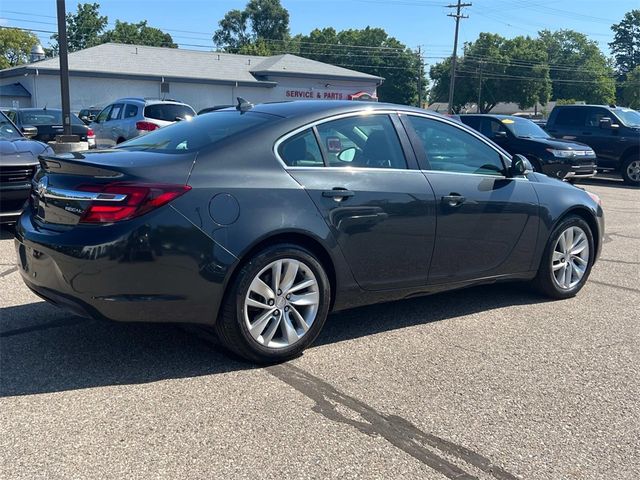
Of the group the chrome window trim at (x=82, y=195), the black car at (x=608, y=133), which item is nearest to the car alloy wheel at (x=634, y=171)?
the black car at (x=608, y=133)

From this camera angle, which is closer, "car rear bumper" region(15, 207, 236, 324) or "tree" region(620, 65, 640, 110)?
"car rear bumper" region(15, 207, 236, 324)

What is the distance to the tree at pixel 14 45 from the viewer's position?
74.2m

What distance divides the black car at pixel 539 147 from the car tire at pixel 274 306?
38.7 feet

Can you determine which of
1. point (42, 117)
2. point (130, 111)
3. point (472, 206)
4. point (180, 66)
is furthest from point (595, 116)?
point (180, 66)

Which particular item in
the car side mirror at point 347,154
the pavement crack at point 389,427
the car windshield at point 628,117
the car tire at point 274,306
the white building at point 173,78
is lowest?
the pavement crack at point 389,427

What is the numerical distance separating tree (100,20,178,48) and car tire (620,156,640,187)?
79891 millimetres

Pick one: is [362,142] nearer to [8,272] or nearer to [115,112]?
[8,272]

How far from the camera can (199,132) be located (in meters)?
4.47

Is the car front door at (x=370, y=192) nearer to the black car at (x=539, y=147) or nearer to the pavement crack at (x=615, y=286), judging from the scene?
the pavement crack at (x=615, y=286)

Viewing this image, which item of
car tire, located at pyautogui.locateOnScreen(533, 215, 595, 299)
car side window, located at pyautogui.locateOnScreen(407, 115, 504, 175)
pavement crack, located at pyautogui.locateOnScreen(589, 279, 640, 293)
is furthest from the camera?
pavement crack, located at pyautogui.locateOnScreen(589, 279, 640, 293)

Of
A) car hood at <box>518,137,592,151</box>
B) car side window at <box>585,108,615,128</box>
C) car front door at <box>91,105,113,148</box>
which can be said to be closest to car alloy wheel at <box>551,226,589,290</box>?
car hood at <box>518,137,592,151</box>

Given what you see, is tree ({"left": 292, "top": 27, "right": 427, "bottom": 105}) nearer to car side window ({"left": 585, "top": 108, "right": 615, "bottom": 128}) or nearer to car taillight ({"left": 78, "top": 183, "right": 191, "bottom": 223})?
car side window ({"left": 585, "top": 108, "right": 615, "bottom": 128})

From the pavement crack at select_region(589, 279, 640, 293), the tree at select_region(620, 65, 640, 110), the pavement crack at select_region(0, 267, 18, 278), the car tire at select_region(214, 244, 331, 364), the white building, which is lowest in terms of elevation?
the pavement crack at select_region(0, 267, 18, 278)

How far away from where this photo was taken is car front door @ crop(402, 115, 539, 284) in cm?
484
